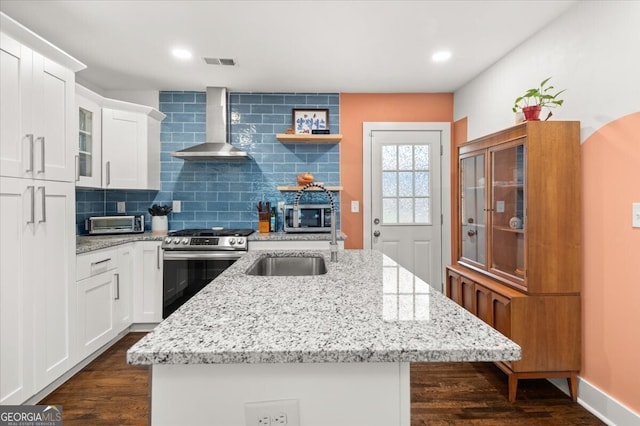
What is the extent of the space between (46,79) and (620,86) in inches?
128

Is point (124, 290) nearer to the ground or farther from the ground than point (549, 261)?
nearer to the ground

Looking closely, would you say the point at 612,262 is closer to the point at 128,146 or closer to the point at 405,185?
the point at 405,185

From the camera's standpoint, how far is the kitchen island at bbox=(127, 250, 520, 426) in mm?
763

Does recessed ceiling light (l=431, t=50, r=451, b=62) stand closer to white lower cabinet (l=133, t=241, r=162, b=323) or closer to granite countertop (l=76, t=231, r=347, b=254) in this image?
granite countertop (l=76, t=231, r=347, b=254)

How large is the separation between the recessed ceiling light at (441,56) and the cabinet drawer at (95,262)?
311 cm

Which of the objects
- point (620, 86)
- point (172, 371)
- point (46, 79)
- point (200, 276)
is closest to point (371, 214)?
point (200, 276)

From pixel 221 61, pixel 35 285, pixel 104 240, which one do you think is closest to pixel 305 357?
pixel 35 285

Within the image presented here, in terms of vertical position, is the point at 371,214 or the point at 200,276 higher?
the point at 371,214

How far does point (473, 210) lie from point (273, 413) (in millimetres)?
2510

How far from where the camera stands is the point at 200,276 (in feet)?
10.3

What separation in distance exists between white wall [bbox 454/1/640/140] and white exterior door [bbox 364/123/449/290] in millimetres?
1058

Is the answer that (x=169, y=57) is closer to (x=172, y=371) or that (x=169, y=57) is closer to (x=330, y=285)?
(x=330, y=285)

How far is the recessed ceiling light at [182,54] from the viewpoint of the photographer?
9.20ft

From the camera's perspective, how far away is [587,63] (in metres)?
2.08
